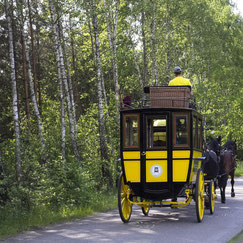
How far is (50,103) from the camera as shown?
3200 centimetres

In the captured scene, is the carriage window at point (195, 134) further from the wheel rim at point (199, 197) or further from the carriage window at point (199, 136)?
the wheel rim at point (199, 197)

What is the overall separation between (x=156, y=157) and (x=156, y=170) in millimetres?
274

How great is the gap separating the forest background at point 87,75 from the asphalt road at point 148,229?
5.42ft

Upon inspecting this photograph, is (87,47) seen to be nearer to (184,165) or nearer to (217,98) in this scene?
(217,98)

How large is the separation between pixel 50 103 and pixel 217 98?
10.7 m

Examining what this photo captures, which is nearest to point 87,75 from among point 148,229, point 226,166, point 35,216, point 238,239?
point 226,166

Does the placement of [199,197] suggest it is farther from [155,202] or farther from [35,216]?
[35,216]

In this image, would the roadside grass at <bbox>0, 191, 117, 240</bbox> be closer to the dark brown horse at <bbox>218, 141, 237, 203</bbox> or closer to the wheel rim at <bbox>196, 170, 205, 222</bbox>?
the wheel rim at <bbox>196, 170, 205, 222</bbox>

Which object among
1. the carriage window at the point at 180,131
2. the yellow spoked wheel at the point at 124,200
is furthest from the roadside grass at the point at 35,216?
the carriage window at the point at 180,131

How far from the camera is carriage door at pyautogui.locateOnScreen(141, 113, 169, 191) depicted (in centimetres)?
1188

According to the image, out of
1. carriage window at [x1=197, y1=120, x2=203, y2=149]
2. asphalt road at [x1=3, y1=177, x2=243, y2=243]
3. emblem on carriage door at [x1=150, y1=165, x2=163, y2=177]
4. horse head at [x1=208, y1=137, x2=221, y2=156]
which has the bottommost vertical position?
asphalt road at [x1=3, y1=177, x2=243, y2=243]

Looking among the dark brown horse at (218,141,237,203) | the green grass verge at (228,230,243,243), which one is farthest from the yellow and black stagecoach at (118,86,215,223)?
the dark brown horse at (218,141,237,203)

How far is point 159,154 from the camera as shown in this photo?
39.0ft

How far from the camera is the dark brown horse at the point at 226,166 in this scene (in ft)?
53.2
